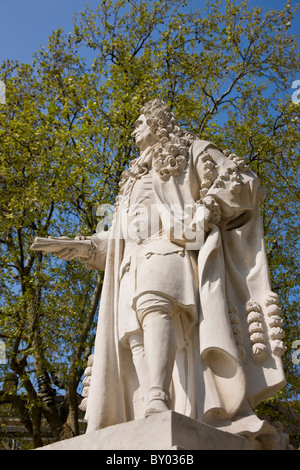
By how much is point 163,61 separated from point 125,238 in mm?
10486

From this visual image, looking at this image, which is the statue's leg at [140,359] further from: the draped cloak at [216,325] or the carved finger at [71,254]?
the carved finger at [71,254]

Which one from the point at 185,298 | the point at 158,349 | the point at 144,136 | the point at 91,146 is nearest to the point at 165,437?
the point at 158,349

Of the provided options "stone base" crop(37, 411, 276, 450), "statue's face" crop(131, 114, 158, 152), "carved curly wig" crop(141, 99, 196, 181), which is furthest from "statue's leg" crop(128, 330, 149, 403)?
"statue's face" crop(131, 114, 158, 152)

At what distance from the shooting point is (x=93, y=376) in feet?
17.6

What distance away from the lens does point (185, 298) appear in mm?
5062

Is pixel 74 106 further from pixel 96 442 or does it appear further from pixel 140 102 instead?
pixel 96 442

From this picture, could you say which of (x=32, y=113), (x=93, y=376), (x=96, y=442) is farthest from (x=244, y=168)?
(x=32, y=113)

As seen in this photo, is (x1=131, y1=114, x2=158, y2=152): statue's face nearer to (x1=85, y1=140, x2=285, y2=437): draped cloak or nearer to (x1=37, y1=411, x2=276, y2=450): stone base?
(x1=85, y1=140, x2=285, y2=437): draped cloak

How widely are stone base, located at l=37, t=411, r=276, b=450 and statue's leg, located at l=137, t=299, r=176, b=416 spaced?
1.02 ft

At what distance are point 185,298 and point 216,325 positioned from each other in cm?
31

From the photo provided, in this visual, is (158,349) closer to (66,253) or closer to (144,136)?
(66,253)

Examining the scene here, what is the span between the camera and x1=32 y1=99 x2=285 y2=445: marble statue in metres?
4.84
